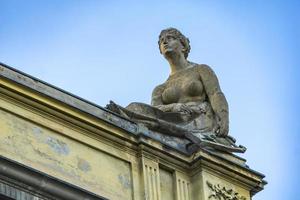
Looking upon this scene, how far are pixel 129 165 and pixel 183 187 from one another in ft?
2.95

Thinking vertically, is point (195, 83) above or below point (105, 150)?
above

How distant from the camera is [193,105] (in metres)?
29.8

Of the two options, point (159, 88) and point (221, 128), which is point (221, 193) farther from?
point (159, 88)

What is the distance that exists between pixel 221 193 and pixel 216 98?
207 cm

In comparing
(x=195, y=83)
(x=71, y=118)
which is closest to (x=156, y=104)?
(x=195, y=83)

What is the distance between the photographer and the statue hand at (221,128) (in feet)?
96.8

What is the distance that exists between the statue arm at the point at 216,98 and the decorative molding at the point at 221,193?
3.84 feet

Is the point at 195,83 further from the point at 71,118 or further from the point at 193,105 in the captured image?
the point at 71,118

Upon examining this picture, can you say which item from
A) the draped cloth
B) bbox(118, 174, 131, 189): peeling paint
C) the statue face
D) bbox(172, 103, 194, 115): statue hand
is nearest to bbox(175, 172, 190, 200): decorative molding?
the draped cloth

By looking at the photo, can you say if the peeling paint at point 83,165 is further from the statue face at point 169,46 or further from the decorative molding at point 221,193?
the statue face at point 169,46

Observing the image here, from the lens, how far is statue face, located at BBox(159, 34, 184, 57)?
30.9 metres

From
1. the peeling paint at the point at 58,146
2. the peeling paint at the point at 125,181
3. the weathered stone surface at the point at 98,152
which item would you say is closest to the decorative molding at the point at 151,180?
the weathered stone surface at the point at 98,152

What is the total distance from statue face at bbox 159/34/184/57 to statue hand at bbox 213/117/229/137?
1.69 meters

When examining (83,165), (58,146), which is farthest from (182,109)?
(58,146)
